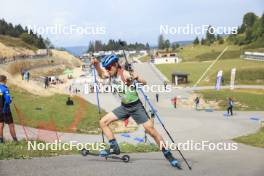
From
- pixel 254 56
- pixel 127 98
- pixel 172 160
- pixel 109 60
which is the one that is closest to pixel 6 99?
pixel 109 60

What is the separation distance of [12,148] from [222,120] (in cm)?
3227

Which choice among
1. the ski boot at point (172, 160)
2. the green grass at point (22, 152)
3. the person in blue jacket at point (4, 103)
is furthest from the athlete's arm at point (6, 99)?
the ski boot at point (172, 160)

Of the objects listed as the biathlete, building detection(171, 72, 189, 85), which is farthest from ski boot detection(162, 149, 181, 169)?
building detection(171, 72, 189, 85)

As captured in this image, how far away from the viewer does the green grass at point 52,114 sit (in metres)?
33.3

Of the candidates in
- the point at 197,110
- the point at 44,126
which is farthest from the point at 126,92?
the point at 197,110

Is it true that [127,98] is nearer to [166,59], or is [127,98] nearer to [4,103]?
[4,103]

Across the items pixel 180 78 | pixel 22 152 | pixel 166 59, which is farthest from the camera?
pixel 166 59

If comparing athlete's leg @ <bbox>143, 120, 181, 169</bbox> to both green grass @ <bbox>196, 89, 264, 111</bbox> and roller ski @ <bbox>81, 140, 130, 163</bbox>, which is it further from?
green grass @ <bbox>196, 89, 264, 111</bbox>

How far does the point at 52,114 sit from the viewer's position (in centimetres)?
3797

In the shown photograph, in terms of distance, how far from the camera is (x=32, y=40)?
6796 inches

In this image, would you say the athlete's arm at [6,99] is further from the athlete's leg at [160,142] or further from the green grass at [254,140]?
the green grass at [254,140]

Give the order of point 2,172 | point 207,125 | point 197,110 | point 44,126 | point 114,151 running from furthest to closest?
point 197,110 < point 207,125 < point 44,126 < point 114,151 < point 2,172

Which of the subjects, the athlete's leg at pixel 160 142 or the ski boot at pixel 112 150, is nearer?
the athlete's leg at pixel 160 142

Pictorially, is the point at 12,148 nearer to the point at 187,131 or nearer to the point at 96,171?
the point at 96,171
